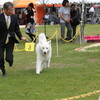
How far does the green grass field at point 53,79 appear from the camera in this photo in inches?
250

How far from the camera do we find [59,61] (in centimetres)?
1077

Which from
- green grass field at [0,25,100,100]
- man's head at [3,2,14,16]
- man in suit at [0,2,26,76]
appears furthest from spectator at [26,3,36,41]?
man's head at [3,2,14,16]

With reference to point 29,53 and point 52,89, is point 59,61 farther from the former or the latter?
point 52,89

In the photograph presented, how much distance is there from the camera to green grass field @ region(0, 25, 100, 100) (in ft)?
20.8

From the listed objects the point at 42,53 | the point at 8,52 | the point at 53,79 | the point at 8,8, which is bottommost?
the point at 53,79

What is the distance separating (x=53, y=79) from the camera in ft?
25.6

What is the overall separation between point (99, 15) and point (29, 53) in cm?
2607

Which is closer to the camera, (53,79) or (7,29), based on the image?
(53,79)

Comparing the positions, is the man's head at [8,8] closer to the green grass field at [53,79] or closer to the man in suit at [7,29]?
the man in suit at [7,29]

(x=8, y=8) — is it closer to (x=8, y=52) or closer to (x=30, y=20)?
(x=8, y=52)

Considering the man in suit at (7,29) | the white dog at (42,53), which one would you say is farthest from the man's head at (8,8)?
the white dog at (42,53)

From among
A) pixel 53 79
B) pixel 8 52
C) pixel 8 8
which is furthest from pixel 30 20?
pixel 53 79

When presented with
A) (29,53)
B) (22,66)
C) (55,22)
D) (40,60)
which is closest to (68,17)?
(29,53)

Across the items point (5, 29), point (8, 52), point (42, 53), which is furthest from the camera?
point (42, 53)
